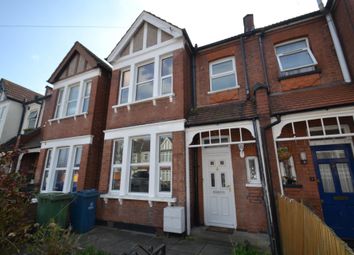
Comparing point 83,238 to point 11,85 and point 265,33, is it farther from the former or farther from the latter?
point 11,85

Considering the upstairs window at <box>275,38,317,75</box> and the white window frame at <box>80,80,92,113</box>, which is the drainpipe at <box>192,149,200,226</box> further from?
the white window frame at <box>80,80,92,113</box>

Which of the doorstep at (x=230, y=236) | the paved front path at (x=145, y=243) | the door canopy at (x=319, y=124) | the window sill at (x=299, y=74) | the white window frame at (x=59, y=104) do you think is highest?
the white window frame at (x=59, y=104)

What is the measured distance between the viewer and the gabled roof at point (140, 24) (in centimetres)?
793

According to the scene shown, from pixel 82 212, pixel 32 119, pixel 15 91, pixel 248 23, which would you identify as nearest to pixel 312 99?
pixel 248 23

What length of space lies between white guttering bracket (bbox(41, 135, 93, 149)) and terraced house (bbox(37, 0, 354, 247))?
7 cm

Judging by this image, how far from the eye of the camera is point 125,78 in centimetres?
918

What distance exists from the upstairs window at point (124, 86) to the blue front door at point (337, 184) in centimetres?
787

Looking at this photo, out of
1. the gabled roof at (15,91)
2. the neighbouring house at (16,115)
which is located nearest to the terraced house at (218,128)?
the neighbouring house at (16,115)

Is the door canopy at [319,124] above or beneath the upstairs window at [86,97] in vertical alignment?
beneath

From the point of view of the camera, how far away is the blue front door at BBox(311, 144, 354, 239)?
211 inches

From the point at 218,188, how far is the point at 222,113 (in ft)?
9.26

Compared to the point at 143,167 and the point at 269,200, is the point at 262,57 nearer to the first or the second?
the point at 269,200

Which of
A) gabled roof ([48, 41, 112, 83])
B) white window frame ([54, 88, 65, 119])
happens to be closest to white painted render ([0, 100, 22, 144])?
gabled roof ([48, 41, 112, 83])

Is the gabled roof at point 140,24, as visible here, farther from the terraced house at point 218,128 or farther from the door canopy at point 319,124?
the door canopy at point 319,124
